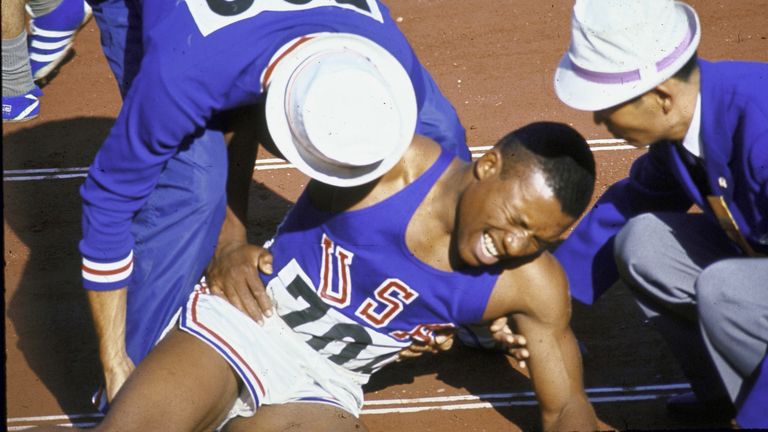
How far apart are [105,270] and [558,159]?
1.56 metres

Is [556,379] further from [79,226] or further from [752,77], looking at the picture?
[79,226]

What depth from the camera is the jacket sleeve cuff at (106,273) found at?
3717 mm

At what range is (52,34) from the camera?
6.89 meters

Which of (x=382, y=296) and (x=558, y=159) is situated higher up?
(x=558, y=159)

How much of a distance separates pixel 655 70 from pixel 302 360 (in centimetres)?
151

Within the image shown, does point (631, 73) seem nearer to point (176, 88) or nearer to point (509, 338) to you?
point (509, 338)

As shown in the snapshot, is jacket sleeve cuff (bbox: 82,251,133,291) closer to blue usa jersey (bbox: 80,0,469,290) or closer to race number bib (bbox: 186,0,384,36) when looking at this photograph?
blue usa jersey (bbox: 80,0,469,290)

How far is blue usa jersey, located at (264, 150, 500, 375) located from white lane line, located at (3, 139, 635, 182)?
2236 mm

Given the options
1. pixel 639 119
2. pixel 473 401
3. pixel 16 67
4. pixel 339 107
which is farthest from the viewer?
pixel 16 67

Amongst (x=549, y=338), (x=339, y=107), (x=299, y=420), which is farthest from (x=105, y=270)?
(x=549, y=338)

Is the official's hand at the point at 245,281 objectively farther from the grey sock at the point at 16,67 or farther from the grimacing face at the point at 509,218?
A: the grey sock at the point at 16,67

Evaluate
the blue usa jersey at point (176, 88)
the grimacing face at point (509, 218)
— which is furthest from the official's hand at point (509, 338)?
the blue usa jersey at point (176, 88)

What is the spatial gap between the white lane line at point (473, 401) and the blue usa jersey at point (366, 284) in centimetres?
47

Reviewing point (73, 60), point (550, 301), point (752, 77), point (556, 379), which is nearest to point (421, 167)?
point (550, 301)
